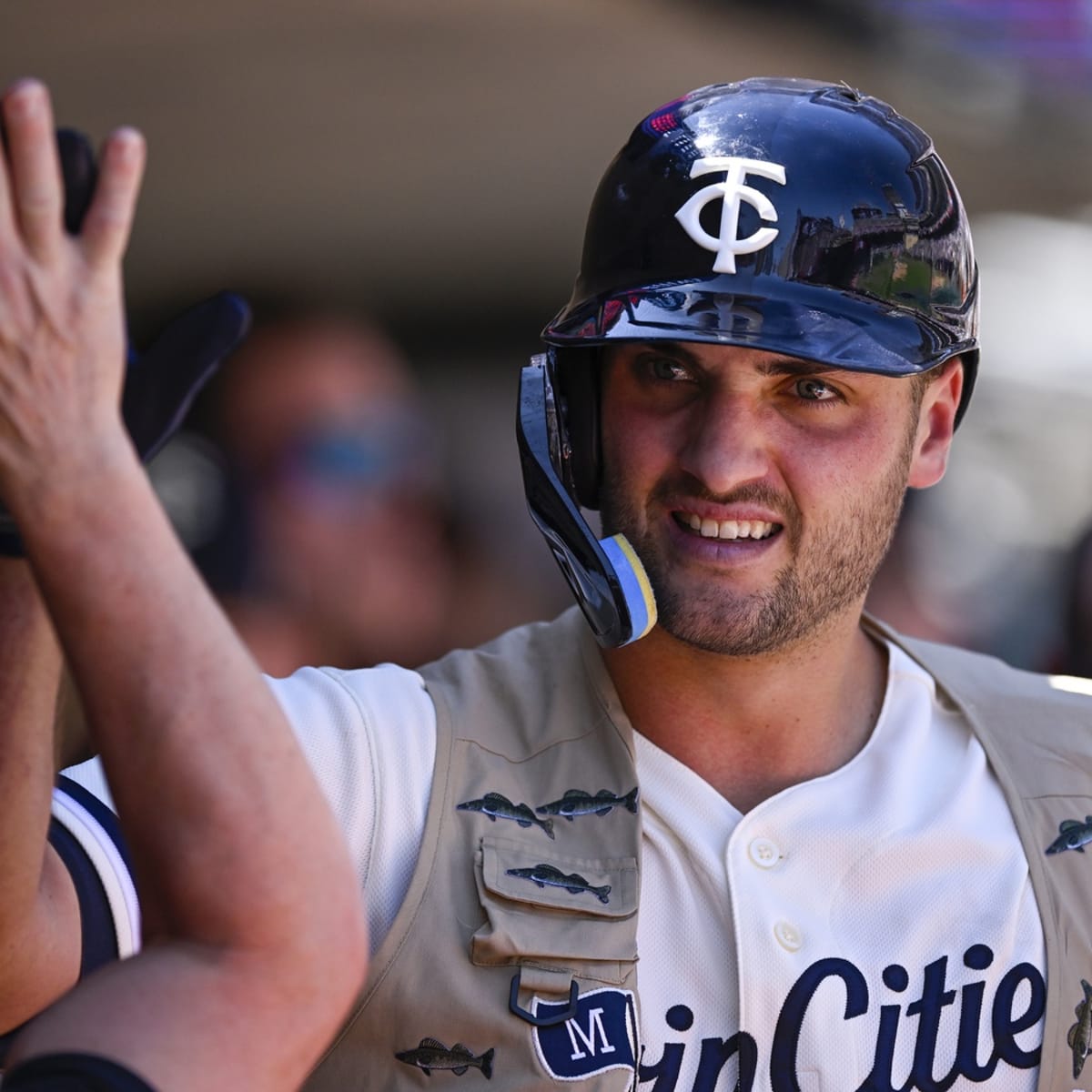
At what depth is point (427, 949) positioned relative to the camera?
1846 mm

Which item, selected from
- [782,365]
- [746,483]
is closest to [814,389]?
[782,365]

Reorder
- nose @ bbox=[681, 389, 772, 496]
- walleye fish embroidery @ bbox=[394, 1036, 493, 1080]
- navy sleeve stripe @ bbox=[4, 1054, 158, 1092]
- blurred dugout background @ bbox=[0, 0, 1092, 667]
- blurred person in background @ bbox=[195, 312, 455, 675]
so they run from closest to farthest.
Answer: navy sleeve stripe @ bbox=[4, 1054, 158, 1092] → walleye fish embroidery @ bbox=[394, 1036, 493, 1080] → nose @ bbox=[681, 389, 772, 496] → blurred person in background @ bbox=[195, 312, 455, 675] → blurred dugout background @ bbox=[0, 0, 1092, 667]

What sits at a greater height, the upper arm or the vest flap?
the upper arm

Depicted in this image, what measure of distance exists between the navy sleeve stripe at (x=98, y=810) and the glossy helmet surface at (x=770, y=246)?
30.0 inches

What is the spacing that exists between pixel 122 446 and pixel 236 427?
288 centimetres

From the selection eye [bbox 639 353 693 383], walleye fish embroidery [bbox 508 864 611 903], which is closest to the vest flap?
walleye fish embroidery [bbox 508 864 611 903]

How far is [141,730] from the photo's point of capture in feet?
3.82

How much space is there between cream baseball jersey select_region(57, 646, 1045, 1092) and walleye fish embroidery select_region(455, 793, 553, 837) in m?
0.06

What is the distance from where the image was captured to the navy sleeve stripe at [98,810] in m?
1.78

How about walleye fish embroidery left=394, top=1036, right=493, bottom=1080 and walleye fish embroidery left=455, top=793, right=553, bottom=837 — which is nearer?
walleye fish embroidery left=394, top=1036, right=493, bottom=1080

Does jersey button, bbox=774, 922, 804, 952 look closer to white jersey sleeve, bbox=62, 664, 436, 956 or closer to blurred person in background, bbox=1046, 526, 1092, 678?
white jersey sleeve, bbox=62, 664, 436, 956

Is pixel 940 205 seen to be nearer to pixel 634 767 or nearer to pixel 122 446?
pixel 634 767

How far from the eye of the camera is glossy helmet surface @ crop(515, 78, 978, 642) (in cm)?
208

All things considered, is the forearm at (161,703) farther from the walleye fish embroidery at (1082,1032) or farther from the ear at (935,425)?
the ear at (935,425)
